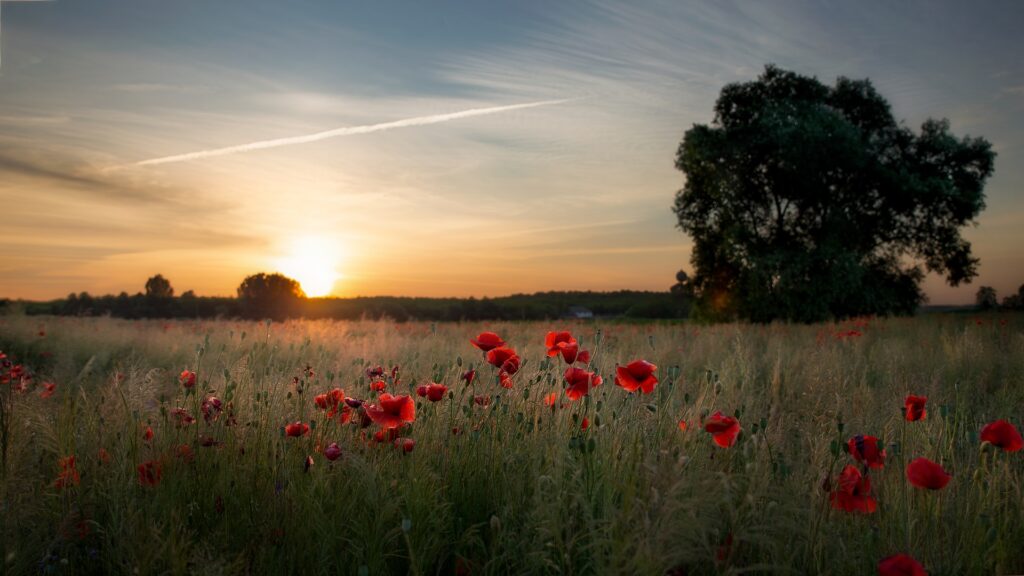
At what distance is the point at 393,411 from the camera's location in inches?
114

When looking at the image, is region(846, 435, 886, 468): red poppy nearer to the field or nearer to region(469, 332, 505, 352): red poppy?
the field

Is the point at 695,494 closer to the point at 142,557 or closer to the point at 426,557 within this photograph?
the point at 426,557

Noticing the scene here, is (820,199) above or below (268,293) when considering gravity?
above

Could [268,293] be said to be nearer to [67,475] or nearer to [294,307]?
[294,307]

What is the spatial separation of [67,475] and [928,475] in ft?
11.6

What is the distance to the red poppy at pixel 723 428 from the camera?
2.44 m

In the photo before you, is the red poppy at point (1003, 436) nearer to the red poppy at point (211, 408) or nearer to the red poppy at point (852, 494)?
the red poppy at point (852, 494)

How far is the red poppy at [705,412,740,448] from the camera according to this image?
2.44 metres

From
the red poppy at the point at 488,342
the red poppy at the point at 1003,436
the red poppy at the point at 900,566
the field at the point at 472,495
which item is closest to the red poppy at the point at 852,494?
the field at the point at 472,495

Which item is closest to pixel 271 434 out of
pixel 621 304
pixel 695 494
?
pixel 695 494

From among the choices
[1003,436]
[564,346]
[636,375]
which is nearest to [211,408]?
[564,346]

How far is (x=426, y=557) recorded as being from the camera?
257 centimetres

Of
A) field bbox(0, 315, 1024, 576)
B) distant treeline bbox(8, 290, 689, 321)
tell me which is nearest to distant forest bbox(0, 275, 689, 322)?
distant treeline bbox(8, 290, 689, 321)

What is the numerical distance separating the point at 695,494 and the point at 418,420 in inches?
71.5
